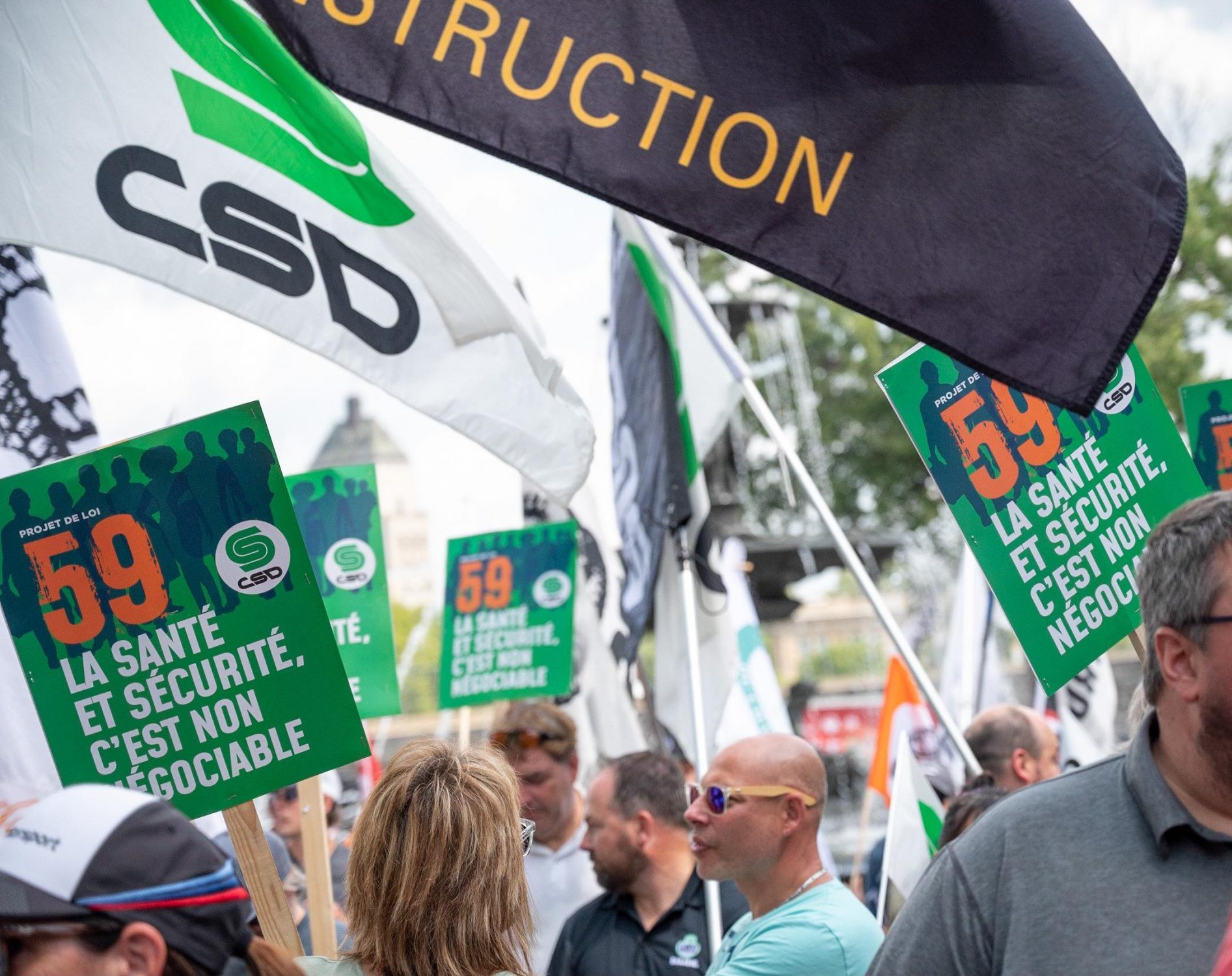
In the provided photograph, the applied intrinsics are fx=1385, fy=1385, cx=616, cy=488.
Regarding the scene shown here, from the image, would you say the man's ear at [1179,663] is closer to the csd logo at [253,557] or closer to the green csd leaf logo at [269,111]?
the csd logo at [253,557]

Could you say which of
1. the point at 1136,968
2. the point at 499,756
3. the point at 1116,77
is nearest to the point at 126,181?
the point at 499,756

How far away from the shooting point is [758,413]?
5234 millimetres

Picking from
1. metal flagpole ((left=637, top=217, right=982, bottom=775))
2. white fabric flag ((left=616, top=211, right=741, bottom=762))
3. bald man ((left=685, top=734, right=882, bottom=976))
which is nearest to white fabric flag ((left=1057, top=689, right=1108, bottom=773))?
metal flagpole ((left=637, top=217, right=982, bottom=775))

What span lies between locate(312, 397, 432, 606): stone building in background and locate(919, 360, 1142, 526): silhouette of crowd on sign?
87.3m

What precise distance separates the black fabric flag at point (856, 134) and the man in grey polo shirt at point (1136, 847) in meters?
0.34

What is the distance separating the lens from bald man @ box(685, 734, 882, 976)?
10.8 feet

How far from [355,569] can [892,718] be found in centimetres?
308

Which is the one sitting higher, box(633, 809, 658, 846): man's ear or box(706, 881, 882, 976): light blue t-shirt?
box(706, 881, 882, 976): light blue t-shirt

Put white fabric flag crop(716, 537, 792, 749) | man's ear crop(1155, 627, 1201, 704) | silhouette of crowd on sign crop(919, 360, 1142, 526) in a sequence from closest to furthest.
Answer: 1. man's ear crop(1155, 627, 1201, 704)
2. silhouette of crowd on sign crop(919, 360, 1142, 526)
3. white fabric flag crop(716, 537, 792, 749)

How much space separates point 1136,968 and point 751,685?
4.92m

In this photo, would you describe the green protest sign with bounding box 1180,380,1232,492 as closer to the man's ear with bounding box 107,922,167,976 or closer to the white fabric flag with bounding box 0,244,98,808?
the white fabric flag with bounding box 0,244,98,808

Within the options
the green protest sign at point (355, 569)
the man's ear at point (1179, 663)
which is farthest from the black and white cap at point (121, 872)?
the green protest sign at point (355, 569)

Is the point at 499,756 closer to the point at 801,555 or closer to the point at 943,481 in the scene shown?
the point at 943,481

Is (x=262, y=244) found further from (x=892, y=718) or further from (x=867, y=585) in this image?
(x=892, y=718)
